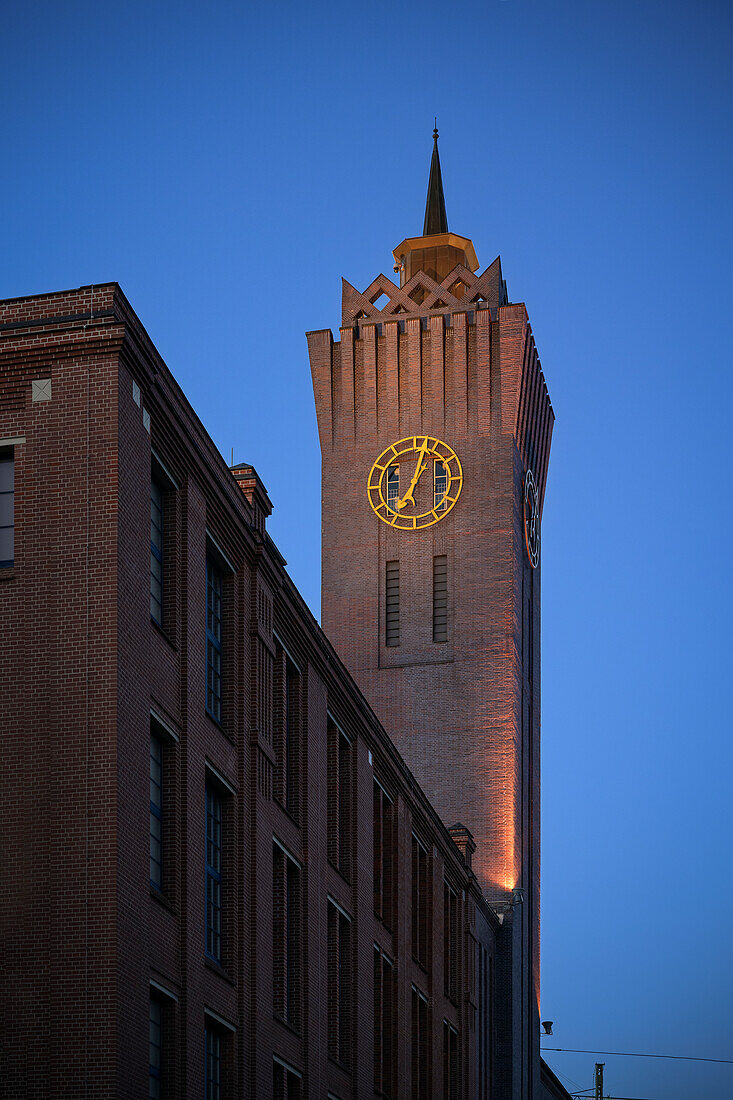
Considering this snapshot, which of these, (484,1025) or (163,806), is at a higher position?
(163,806)

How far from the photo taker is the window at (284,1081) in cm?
3731

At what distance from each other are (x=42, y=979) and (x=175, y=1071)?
3897 mm

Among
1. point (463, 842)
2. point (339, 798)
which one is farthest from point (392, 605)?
point (339, 798)

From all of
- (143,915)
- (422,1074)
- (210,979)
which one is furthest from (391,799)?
(143,915)

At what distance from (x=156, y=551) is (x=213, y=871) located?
5.94 m

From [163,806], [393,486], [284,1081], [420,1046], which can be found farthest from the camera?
[393,486]

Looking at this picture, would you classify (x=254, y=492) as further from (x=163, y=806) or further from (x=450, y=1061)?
(x=450, y=1061)

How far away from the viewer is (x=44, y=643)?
29.5 meters

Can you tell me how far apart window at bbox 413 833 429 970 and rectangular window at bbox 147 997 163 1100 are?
908 inches

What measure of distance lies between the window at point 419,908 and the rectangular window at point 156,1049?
75.7 ft

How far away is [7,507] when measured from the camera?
3064 centimetres

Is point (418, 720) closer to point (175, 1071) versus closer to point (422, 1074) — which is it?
point (422, 1074)

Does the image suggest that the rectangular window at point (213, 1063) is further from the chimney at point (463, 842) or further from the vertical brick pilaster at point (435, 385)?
the vertical brick pilaster at point (435, 385)

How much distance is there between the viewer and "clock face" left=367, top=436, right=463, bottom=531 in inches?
2997
